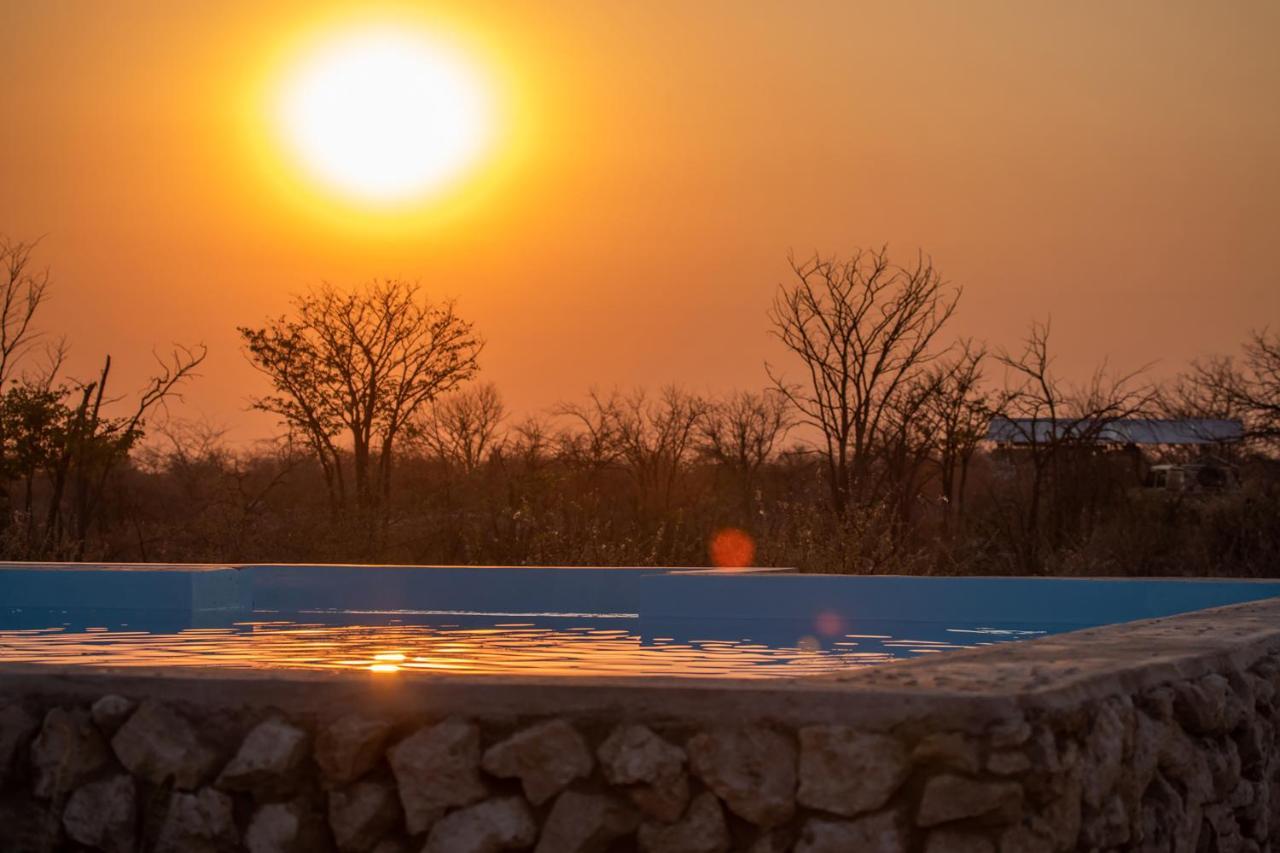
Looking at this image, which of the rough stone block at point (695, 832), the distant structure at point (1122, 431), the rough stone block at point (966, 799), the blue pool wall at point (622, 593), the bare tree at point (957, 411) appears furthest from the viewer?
the distant structure at point (1122, 431)

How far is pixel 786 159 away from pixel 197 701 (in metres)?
14.3

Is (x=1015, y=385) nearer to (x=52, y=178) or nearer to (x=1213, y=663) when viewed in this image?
(x=52, y=178)

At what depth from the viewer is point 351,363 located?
1816cm

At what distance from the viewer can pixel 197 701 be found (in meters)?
3.41

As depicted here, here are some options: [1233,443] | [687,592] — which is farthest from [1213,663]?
[1233,443]

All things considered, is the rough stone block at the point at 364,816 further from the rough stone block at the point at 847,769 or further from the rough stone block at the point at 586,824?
the rough stone block at the point at 847,769

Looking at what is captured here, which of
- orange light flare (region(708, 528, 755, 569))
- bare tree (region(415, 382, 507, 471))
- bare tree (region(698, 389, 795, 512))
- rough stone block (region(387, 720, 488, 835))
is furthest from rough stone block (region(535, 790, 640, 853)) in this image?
bare tree (region(415, 382, 507, 471))

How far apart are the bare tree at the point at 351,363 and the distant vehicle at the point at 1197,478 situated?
7508 millimetres

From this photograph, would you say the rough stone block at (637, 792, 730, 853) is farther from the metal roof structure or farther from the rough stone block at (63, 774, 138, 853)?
the metal roof structure

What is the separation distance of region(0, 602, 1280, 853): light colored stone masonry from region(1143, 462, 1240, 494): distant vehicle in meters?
12.5

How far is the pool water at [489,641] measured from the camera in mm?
6570

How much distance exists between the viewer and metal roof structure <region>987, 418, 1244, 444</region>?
17031mm

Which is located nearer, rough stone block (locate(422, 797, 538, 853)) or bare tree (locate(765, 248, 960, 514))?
rough stone block (locate(422, 797, 538, 853))

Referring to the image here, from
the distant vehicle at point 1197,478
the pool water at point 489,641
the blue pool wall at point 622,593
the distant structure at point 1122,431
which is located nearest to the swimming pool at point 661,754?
the pool water at point 489,641
